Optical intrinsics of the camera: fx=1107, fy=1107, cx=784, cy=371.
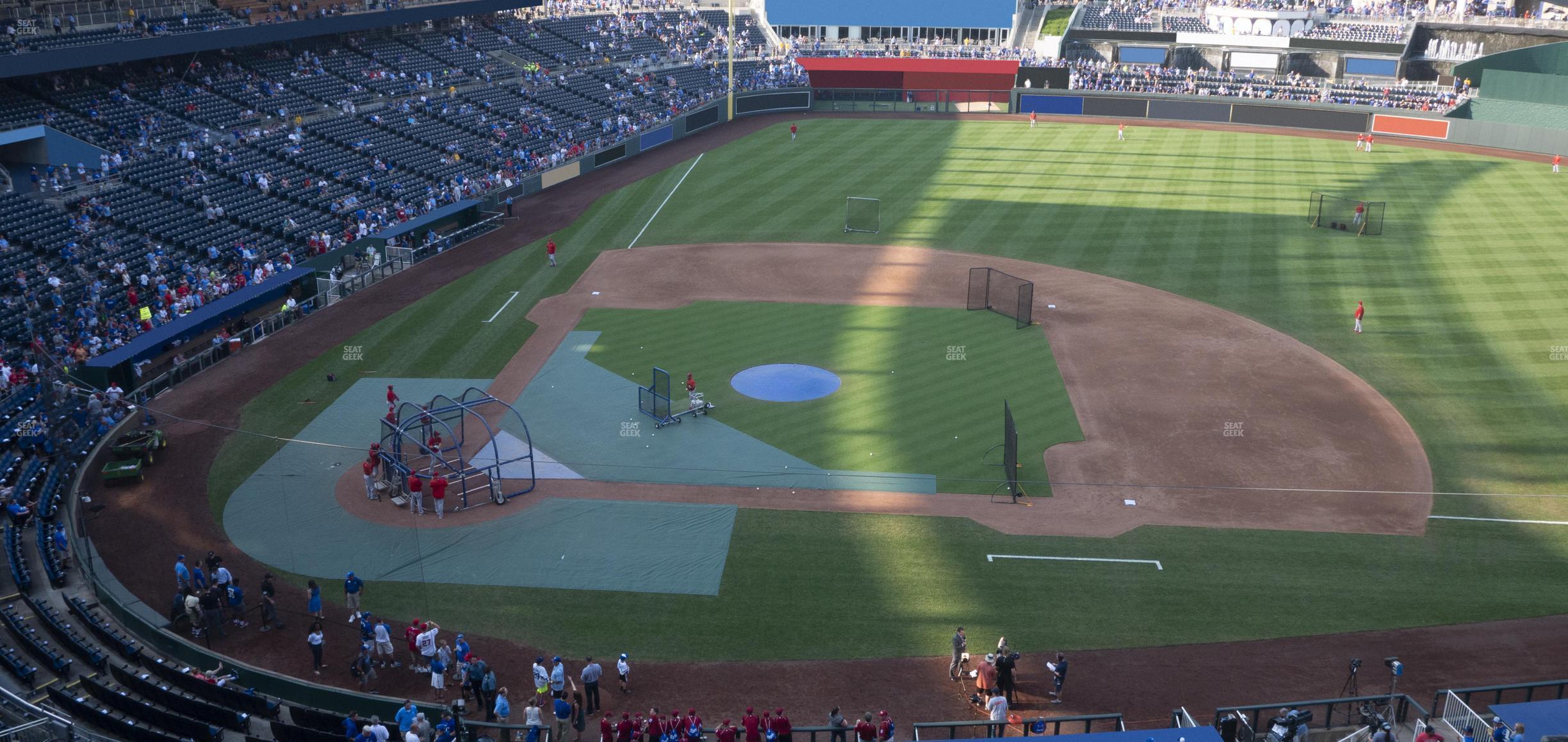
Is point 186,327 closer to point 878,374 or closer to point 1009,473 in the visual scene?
point 878,374

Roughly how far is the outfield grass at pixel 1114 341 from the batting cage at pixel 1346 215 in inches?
29.9

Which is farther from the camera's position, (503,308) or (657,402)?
(503,308)

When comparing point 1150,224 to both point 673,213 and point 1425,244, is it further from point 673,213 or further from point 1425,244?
point 673,213

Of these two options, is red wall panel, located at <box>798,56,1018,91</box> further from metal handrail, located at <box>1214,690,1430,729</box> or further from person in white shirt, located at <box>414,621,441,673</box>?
person in white shirt, located at <box>414,621,441,673</box>

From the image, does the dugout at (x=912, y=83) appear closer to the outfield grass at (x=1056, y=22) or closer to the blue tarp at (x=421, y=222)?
the outfield grass at (x=1056, y=22)

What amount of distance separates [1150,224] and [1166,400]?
830 inches

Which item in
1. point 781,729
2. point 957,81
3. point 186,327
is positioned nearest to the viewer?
point 781,729

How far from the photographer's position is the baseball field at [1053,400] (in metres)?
23.4

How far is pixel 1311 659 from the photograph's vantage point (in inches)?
838

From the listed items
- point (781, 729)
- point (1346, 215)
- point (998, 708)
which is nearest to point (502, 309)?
point (781, 729)

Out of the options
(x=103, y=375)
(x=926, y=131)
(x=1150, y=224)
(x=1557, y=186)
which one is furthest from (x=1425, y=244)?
(x=103, y=375)

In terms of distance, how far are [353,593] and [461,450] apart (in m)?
6.80

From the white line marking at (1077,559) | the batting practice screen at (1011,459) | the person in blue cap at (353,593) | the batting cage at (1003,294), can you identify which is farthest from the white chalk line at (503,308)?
the white line marking at (1077,559)

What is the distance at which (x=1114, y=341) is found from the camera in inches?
1500
